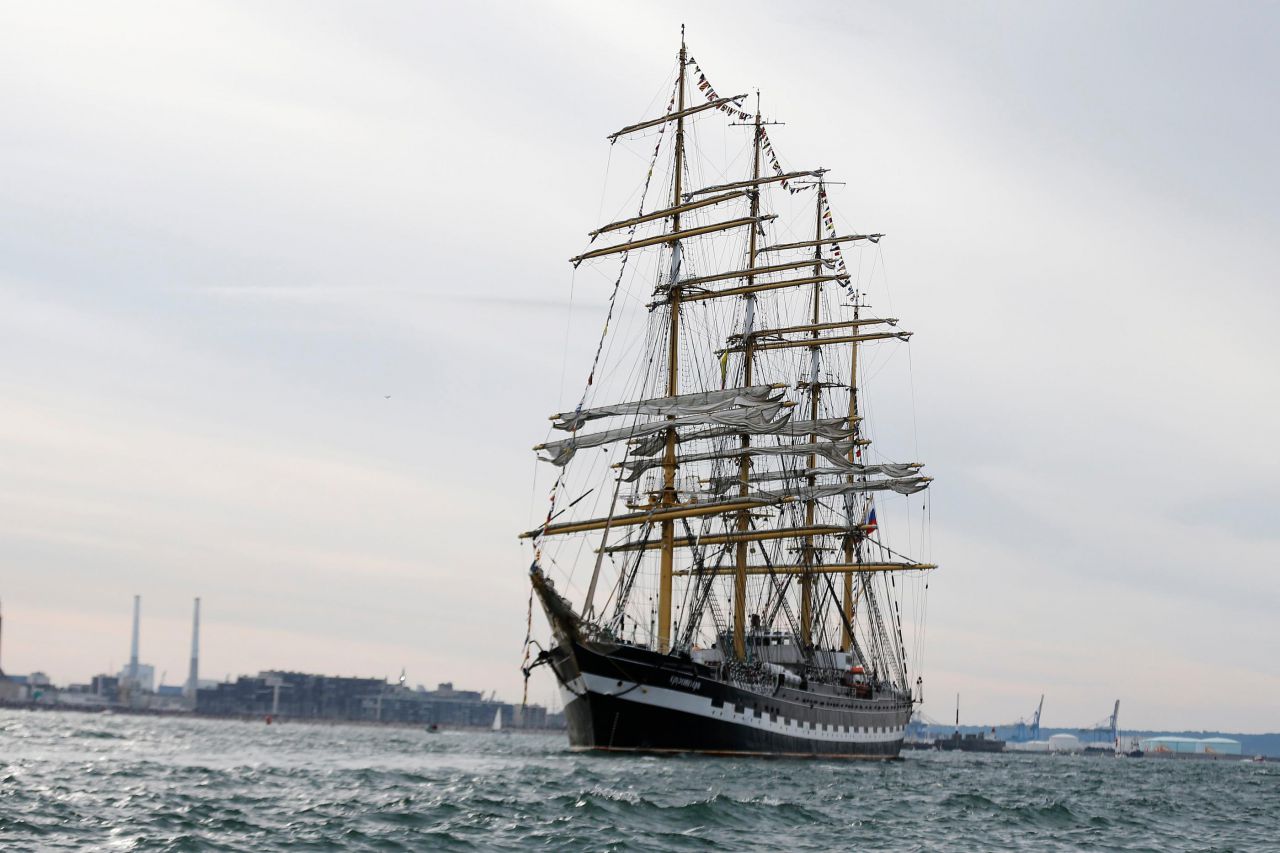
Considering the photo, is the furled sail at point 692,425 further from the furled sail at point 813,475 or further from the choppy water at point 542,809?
the choppy water at point 542,809

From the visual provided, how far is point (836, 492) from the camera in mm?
106938

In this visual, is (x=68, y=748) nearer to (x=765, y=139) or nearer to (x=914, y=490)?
(x=765, y=139)

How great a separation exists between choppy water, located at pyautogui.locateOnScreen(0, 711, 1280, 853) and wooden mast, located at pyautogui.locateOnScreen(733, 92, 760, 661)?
1014 inches

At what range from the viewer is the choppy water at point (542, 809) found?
32.6 meters

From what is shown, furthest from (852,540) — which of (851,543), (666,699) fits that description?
(666,699)

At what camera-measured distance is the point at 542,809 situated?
3891cm

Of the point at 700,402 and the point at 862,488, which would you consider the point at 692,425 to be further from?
the point at 862,488

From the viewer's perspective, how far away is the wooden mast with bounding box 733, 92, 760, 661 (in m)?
91.5

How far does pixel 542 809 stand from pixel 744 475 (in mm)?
58043

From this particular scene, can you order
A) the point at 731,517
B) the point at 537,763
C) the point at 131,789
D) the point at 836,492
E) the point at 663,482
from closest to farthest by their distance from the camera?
the point at 131,789
the point at 537,763
the point at 663,482
the point at 731,517
the point at 836,492

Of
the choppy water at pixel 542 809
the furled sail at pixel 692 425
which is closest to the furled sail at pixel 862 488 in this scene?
the furled sail at pixel 692 425

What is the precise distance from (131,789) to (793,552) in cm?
7152

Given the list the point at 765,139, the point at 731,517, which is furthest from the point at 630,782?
the point at 765,139

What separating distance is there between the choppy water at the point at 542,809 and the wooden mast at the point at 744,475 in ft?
84.5
